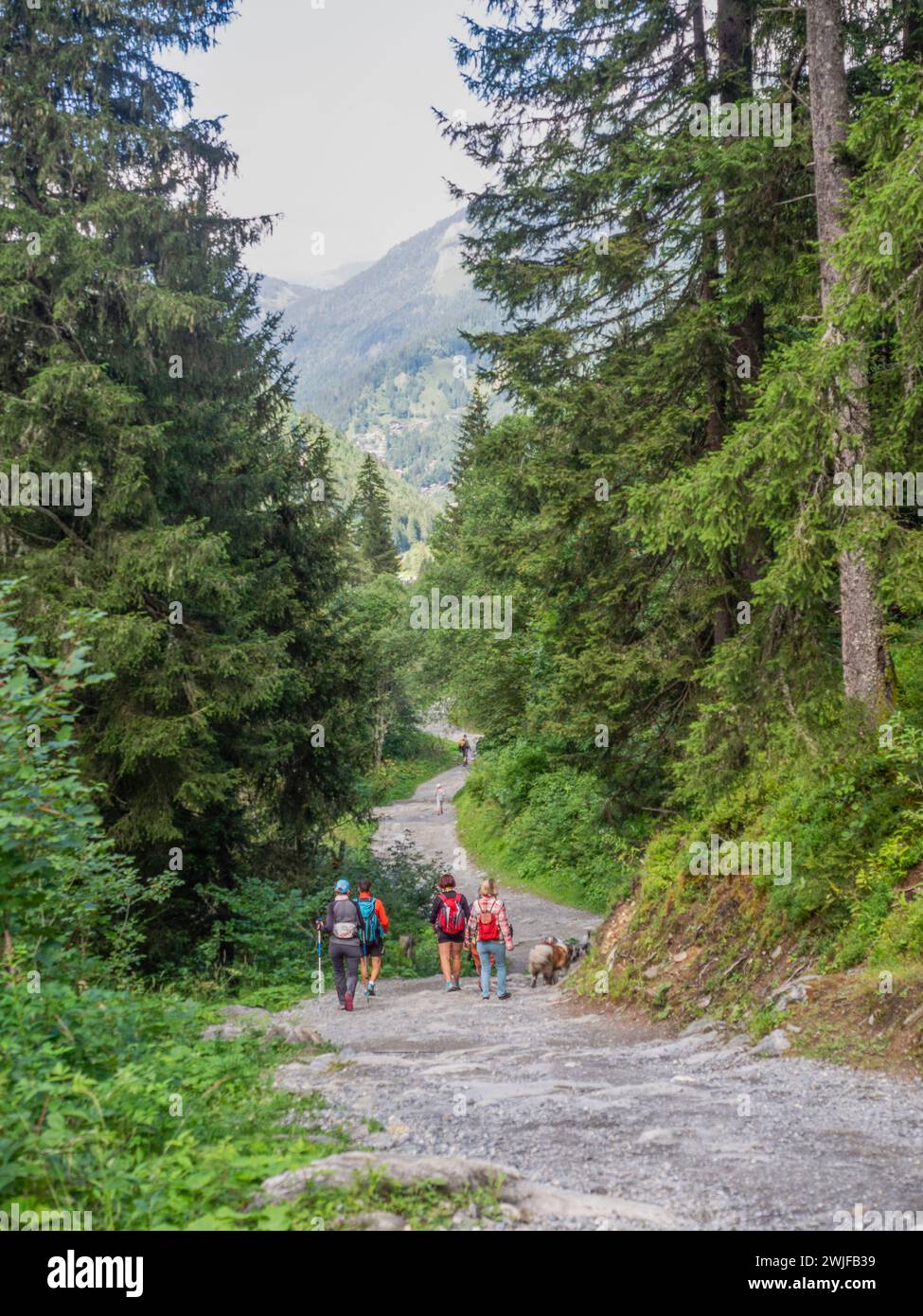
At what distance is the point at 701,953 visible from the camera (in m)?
10.2

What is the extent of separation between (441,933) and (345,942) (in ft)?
6.40

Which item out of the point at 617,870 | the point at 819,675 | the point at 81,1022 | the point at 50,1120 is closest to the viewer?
the point at 50,1120

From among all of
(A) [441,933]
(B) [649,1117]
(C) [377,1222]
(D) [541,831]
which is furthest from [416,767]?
(C) [377,1222]

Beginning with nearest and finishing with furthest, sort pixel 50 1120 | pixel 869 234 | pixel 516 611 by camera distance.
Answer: pixel 50 1120, pixel 869 234, pixel 516 611

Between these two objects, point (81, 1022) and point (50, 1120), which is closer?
point (50, 1120)

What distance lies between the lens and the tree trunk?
8594 mm

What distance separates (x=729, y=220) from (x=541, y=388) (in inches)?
126

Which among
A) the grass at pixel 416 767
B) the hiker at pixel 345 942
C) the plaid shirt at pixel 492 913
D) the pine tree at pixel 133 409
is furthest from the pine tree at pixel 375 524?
the hiker at pixel 345 942

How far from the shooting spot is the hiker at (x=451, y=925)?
1346 cm

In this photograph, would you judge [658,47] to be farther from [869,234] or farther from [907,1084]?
[907,1084]

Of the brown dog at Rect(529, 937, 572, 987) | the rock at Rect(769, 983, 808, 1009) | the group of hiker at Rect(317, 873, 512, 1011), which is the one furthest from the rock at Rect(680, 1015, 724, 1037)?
the brown dog at Rect(529, 937, 572, 987)

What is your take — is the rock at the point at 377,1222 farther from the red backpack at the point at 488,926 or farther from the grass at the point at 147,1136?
the red backpack at the point at 488,926

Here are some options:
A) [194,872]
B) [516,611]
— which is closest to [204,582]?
[194,872]

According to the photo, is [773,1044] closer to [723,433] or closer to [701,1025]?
[701,1025]
